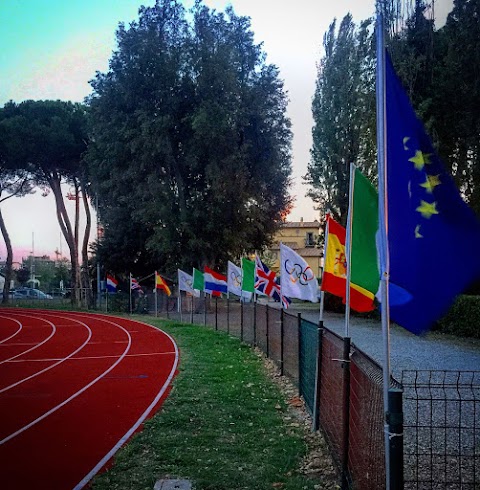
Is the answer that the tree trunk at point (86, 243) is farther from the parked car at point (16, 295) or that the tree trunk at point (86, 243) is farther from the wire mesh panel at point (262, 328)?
the wire mesh panel at point (262, 328)

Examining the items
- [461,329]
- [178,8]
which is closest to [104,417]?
[461,329]

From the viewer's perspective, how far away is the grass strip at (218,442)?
5676 mm

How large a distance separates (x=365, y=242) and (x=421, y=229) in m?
1.32

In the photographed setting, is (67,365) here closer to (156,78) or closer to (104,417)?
(104,417)

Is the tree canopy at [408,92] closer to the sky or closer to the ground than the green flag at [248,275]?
closer to the sky

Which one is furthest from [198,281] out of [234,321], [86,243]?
[86,243]

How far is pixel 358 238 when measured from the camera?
4758 mm

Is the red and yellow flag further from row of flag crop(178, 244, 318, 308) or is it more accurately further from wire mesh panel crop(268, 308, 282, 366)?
wire mesh panel crop(268, 308, 282, 366)

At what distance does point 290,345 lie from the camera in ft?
35.6

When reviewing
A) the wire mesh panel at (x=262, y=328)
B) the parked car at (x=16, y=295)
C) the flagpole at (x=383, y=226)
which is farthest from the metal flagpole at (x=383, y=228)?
Answer: the parked car at (x=16, y=295)

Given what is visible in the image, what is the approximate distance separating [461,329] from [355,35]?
1813cm

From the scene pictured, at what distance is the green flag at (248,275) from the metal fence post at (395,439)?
46.7ft

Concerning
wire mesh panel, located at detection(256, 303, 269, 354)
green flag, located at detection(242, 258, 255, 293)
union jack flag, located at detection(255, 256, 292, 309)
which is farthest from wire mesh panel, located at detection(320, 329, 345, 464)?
green flag, located at detection(242, 258, 255, 293)

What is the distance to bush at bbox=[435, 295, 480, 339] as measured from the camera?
19.0 meters
